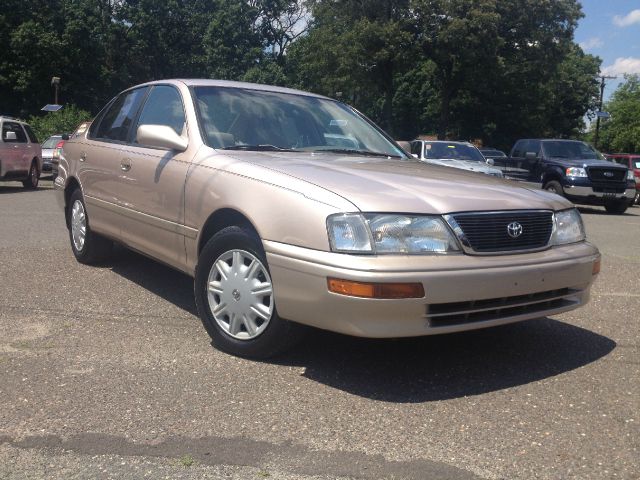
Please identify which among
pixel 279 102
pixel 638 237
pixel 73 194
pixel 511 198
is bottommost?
pixel 638 237

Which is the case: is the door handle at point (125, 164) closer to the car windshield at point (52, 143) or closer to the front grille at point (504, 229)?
the front grille at point (504, 229)

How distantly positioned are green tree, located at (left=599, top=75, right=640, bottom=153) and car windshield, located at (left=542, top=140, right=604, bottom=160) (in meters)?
42.6

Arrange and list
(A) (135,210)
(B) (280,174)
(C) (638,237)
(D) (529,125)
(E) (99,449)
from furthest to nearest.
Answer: (D) (529,125)
(C) (638,237)
(A) (135,210)
(B) (280,174)
(E) (99,449)

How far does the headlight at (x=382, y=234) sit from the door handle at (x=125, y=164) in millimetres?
2470

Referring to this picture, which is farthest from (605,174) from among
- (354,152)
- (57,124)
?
(57,124)

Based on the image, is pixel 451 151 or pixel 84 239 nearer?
pixel 84 239

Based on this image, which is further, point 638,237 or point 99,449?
point 638,237

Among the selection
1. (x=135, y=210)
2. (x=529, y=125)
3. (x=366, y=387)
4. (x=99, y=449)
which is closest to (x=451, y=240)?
(x=366, y=387)

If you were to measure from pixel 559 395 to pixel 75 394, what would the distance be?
250 cm

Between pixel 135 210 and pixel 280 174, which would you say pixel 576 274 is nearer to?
pixel 280 174

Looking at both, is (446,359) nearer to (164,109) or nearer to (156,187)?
(156,187)

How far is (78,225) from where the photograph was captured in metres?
6.84

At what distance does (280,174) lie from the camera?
405 cm

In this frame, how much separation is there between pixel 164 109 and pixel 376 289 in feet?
8.96
